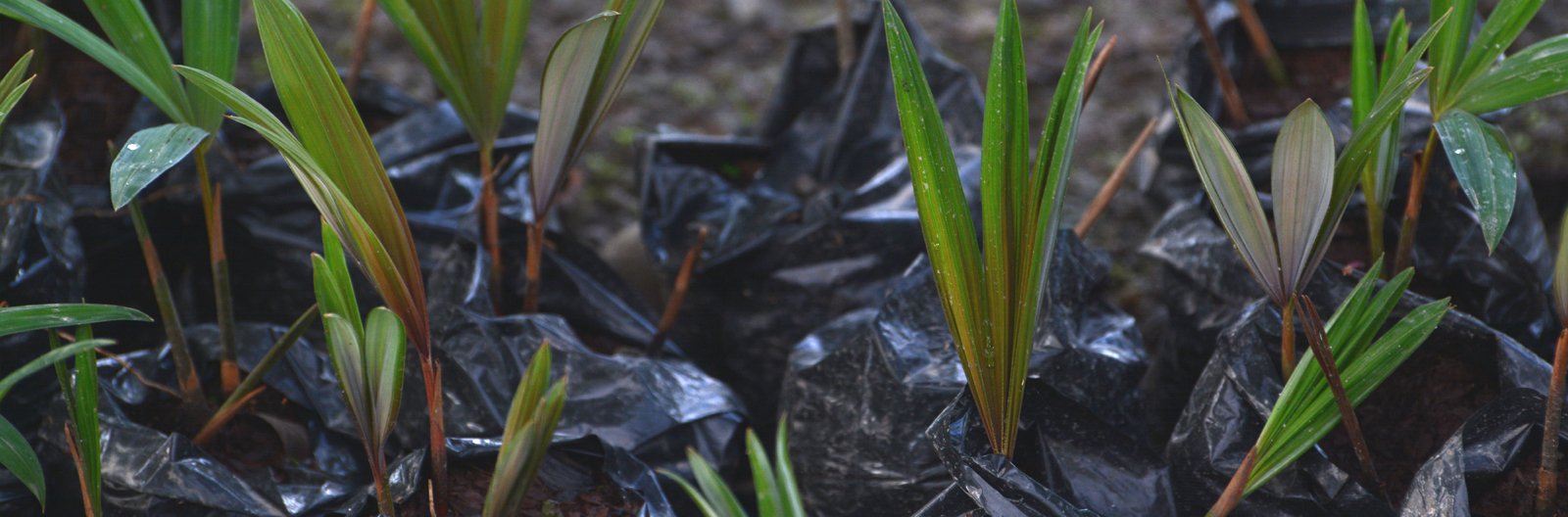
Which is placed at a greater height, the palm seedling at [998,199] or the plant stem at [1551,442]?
the palm seedling at [998,199]

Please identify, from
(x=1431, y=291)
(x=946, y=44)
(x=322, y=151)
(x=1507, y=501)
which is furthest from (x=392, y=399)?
(x=946, y=44)

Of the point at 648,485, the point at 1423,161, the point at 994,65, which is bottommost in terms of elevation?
the point at 648,485

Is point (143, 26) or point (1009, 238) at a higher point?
point (143, 26)

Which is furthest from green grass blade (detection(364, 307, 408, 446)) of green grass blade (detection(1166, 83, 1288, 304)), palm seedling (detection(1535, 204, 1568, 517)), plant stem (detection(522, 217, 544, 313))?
palm seedling (detection(1535, 204, 1568, 517))

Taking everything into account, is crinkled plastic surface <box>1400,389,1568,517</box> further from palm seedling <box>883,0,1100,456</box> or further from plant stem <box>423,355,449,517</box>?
plant stem <box>423,355,449,517</box>

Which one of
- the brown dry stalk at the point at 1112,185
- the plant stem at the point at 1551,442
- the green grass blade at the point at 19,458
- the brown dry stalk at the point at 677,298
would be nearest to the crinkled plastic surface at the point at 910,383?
the brown dry stalk at the point at 1112,185

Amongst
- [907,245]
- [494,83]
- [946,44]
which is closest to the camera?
[494,83]

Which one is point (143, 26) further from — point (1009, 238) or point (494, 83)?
point (1009, 238)

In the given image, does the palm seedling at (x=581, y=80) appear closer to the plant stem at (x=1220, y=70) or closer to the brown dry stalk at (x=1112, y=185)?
the brown dry stalk at (x=1112, y=185)
